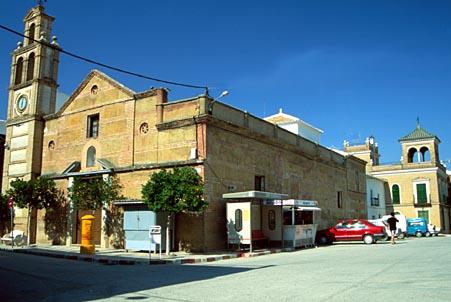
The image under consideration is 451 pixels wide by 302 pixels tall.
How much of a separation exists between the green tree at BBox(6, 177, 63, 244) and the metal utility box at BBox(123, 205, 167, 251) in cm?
775

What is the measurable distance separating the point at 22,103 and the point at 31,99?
1.19 metres

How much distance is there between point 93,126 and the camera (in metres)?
27.5

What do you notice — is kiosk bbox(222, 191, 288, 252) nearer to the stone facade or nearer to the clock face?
the stone facade

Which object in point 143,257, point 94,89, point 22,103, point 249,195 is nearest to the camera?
point 143,257

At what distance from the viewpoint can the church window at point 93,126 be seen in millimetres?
27203

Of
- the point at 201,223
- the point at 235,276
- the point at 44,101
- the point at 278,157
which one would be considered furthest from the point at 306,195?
the point at 235,276

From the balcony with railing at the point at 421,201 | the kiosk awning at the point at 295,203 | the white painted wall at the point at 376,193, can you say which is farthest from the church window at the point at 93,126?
the balcony with railing at the point at 421,201

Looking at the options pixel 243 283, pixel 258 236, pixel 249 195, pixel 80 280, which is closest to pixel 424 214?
pixel 258 236

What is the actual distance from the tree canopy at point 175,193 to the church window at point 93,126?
8.45 m

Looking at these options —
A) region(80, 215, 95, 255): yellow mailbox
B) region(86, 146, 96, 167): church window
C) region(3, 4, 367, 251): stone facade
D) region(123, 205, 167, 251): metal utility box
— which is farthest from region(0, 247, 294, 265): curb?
region(86, 146, 96, 167): church window

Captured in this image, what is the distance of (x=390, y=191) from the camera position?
194ft

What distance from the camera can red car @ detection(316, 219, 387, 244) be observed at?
2847 cm

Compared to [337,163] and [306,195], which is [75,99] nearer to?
[306,195]

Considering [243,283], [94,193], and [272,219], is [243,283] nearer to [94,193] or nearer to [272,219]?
[272,219]
